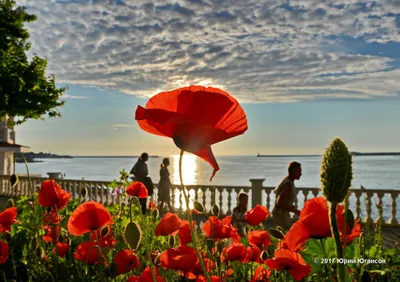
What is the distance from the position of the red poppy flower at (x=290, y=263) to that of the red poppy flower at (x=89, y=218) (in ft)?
2.10

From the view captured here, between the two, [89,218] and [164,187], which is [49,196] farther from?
[164,187]

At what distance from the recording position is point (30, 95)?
76.8ft

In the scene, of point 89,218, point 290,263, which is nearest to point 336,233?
point 290,263

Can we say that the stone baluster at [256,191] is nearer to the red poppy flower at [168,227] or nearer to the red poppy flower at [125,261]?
the red poppy flower at [168,227]

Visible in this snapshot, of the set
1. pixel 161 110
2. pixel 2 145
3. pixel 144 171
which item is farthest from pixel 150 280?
pixel 2 145

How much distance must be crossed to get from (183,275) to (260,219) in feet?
2.19

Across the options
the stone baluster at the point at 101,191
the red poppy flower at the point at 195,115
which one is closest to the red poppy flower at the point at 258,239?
the red poppy flower at the point at 195,115

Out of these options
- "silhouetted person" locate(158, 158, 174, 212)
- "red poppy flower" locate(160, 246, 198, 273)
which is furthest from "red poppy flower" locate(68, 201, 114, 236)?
"silhouetted person" locate(158, 158, 174, 212)

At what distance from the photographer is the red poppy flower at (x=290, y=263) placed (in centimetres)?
149

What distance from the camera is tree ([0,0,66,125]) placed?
22031 mm

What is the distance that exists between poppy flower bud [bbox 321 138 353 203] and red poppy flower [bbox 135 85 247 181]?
325 mm

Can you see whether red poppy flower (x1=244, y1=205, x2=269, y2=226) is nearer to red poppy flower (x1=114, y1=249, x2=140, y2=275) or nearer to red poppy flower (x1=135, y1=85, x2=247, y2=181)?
red poppy flower (x1=114, y1=249, x2=140, y2=275)

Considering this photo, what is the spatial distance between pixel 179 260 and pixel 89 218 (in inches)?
17.9

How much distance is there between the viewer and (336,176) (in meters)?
0.63
